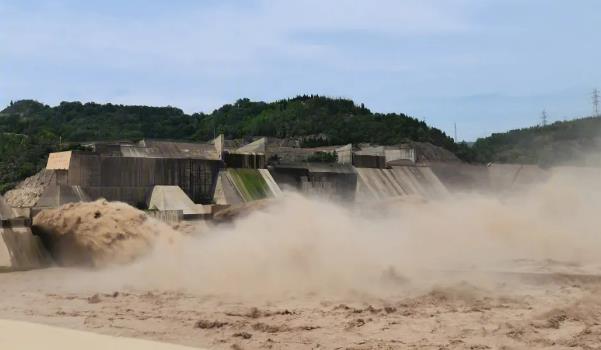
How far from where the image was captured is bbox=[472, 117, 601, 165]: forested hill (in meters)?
74.0

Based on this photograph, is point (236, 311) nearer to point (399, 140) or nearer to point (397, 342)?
point (397, 342)

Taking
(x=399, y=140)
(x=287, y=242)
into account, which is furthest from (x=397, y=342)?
(x=399, y=140)

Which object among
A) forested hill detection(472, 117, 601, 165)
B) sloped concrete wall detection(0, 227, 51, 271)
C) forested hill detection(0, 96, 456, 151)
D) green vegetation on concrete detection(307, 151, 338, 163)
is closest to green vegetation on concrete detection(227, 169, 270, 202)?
sloped concrete wall detection(0, 227, 51, 271)

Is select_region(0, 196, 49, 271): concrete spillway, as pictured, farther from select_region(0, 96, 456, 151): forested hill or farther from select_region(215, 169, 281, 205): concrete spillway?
select_region(0, 96, 456, 151): forested hill

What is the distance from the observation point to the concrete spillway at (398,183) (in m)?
42.8

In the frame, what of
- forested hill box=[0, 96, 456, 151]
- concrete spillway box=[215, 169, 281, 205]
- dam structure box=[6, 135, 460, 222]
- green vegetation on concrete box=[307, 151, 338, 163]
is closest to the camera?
dam structure box=[6, 135, 460, 222]

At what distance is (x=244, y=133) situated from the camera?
368ft

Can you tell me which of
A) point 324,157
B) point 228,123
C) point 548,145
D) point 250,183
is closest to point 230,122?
point 228,123

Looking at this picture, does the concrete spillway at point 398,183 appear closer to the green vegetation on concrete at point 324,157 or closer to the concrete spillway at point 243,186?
the green vegetation on concrete at point 324,157

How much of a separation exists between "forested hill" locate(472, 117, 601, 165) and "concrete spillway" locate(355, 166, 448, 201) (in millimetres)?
22791

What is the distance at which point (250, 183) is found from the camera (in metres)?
35.0

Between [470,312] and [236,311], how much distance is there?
Result: 5.23m

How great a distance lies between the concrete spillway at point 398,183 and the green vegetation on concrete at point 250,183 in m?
9.17

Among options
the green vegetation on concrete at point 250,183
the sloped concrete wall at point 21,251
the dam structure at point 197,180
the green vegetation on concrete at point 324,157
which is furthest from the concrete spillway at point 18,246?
the green vegetation on concrete at point 324,157
